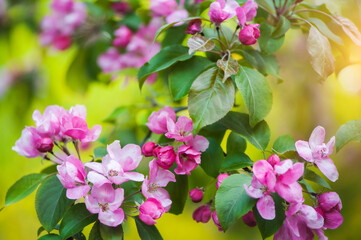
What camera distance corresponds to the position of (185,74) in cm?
72

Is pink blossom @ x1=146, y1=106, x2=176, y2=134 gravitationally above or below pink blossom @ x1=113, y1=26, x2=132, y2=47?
above

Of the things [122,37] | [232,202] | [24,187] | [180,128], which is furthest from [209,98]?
[122,37]

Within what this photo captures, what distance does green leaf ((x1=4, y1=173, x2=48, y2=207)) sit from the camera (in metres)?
0.70

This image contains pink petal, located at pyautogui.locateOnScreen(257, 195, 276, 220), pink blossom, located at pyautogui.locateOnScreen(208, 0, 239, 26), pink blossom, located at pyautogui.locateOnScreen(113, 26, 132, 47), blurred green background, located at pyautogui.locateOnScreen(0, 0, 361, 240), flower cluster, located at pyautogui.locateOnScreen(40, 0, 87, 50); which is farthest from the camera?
blurred green background, located at pyautogui.locateOnScreen(0, 0, 361, 240)

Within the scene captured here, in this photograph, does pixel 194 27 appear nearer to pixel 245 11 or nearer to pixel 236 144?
pixel 245 11

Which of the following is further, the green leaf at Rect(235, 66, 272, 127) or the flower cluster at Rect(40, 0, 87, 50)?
the flower cluster at Rect(40, 0, 87, 50)

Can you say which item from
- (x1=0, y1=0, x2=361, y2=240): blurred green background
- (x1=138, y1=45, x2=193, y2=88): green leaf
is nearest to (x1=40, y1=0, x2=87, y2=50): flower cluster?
(x1=0, y1=0, x2=361, y2=240): blurred green background

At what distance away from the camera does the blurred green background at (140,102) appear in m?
1.79

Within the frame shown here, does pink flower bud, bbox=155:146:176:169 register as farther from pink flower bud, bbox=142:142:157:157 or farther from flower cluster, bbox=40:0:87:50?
flower cluster, bbox=40:0:87:50

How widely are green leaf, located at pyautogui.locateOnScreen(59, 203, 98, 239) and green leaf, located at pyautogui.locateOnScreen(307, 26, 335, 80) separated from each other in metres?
0.46

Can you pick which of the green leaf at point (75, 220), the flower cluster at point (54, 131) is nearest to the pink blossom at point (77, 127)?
the flower cluster at point (54, 131)

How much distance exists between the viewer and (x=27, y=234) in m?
2.50

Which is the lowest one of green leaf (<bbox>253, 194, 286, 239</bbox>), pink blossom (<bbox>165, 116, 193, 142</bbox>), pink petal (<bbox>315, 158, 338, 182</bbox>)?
A: green leaf (<bbox>253, 194, 286, 239</bbox>)

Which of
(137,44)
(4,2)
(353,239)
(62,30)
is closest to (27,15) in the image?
(4,2)
